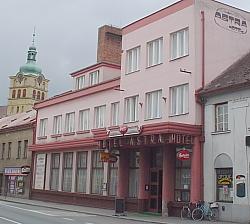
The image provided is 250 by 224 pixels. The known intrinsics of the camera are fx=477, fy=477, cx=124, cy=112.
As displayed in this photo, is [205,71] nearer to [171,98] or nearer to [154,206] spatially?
[171,98]

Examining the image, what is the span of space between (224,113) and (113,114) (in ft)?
32.4

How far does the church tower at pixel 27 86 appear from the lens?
116m

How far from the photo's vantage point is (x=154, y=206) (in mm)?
26859

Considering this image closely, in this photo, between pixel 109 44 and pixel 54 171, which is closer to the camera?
pixel 54 171

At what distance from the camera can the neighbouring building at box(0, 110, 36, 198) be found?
42.6 meters

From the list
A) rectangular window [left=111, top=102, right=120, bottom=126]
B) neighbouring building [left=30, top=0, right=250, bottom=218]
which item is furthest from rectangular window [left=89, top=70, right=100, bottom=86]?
rectangular window [left=111, top=102, right=120, bottom=126]

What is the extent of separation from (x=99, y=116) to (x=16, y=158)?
606 inches

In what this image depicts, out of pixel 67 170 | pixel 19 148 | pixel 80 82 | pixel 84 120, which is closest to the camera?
pixel 84 120

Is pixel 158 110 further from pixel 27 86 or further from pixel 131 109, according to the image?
pixel 27 86

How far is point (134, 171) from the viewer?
28.6 meters

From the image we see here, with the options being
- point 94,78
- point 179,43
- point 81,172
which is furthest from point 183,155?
point 94,78

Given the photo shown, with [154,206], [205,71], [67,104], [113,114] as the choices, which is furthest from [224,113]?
[67,104]

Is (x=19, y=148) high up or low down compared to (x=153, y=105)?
down

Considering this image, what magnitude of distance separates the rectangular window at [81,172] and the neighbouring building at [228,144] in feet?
40.8
